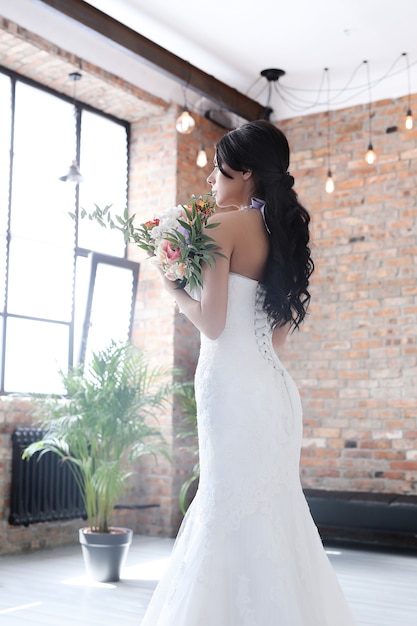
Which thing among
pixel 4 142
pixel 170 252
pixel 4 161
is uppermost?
pixel 4 142

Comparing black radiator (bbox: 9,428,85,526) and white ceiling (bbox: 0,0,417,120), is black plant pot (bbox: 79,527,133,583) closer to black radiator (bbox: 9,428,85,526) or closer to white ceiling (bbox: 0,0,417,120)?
black radiator (bbox: 9,428,85,526)

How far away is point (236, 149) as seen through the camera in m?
2.39

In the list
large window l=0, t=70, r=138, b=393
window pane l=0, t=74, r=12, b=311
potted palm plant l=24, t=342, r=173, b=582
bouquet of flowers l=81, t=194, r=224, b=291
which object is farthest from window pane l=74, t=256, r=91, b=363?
bouquet of flowers l=81, t=194, r=224, b=291

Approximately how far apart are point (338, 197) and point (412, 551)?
3.00 m

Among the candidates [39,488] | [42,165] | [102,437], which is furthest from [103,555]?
[42,165]

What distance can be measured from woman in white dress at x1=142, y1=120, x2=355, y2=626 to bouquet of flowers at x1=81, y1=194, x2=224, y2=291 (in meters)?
0.04

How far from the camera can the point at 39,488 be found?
5.66 m

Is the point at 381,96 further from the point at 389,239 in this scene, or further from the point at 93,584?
the point at 93,584

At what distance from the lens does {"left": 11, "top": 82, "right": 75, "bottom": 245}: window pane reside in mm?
5949

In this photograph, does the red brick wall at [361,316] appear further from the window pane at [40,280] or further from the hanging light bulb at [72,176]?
the hanging light bulb at [72,176]

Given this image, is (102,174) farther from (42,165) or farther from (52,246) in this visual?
(52,246)

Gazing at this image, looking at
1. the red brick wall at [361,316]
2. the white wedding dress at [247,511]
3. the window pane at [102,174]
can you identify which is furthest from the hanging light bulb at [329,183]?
the white wedding dress at [247,511]

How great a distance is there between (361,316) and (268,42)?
2.34 meters

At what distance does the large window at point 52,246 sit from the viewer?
5816 millimetres
